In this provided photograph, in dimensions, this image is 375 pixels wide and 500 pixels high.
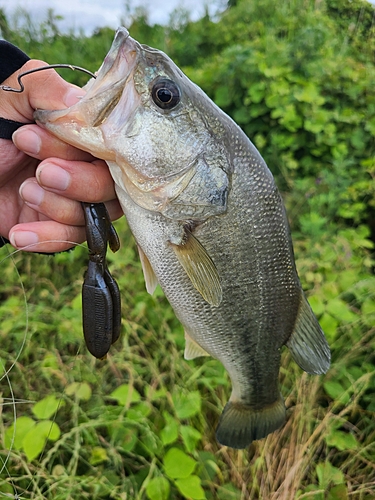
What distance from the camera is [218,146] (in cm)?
112

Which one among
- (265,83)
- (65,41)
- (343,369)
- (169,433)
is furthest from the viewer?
(65,41)

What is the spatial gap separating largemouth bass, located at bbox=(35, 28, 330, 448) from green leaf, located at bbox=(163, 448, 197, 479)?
1.62 feet

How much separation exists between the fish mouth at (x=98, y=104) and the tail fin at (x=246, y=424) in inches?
40.7

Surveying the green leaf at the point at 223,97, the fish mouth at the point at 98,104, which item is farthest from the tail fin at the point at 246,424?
the green leaf at the point at 223,97

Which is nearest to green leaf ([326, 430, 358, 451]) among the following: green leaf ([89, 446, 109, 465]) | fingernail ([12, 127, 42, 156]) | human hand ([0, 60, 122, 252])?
green leaf ([89, 446, 109, 465])

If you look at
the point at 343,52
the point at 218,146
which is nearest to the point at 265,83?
the point at 343,52

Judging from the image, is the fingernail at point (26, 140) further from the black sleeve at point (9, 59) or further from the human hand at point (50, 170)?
the black sleeve at point (9, 59)

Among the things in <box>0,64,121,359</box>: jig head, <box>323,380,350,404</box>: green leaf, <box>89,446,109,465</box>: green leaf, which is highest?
<box>0,64,121,359</box>: jig head

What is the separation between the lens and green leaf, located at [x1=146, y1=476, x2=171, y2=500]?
147 cm

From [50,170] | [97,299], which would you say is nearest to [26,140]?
[50,170]

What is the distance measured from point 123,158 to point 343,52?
4555 millimetres

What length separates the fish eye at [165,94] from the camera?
1040 mm

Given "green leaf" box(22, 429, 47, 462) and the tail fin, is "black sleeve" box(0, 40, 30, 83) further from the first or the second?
the tail fin

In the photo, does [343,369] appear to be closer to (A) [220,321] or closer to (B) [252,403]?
(B) [252,403]
